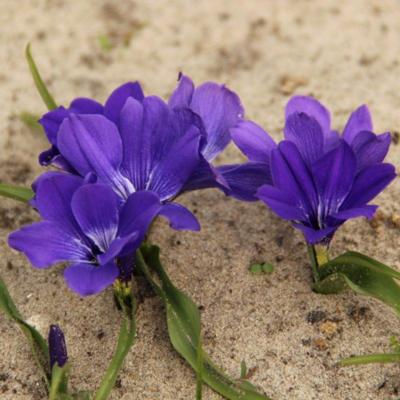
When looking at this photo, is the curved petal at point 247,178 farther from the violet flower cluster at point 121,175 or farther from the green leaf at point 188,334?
the green leaf at point 188,334

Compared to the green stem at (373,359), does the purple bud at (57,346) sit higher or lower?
lower

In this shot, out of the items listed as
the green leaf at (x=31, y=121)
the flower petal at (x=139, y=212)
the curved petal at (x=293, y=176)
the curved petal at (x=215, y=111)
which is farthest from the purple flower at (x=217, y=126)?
the green leaf at (x=31, y=121)

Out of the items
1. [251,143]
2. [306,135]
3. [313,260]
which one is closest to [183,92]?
[251,143]

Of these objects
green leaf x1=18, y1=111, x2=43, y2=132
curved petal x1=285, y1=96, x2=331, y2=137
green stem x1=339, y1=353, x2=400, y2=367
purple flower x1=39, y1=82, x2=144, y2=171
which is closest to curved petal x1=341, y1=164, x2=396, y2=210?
curved petal x1=285, y1=96, x2=331, y2=137

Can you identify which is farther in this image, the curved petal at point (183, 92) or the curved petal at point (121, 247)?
the curved petal at point (183, 92)

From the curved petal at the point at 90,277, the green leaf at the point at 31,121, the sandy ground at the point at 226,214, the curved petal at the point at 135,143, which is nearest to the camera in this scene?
the curved petal at the point at 90,277

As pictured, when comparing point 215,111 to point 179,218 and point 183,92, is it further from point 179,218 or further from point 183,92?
point 179,218

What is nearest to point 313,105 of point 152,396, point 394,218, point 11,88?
point 394,218
